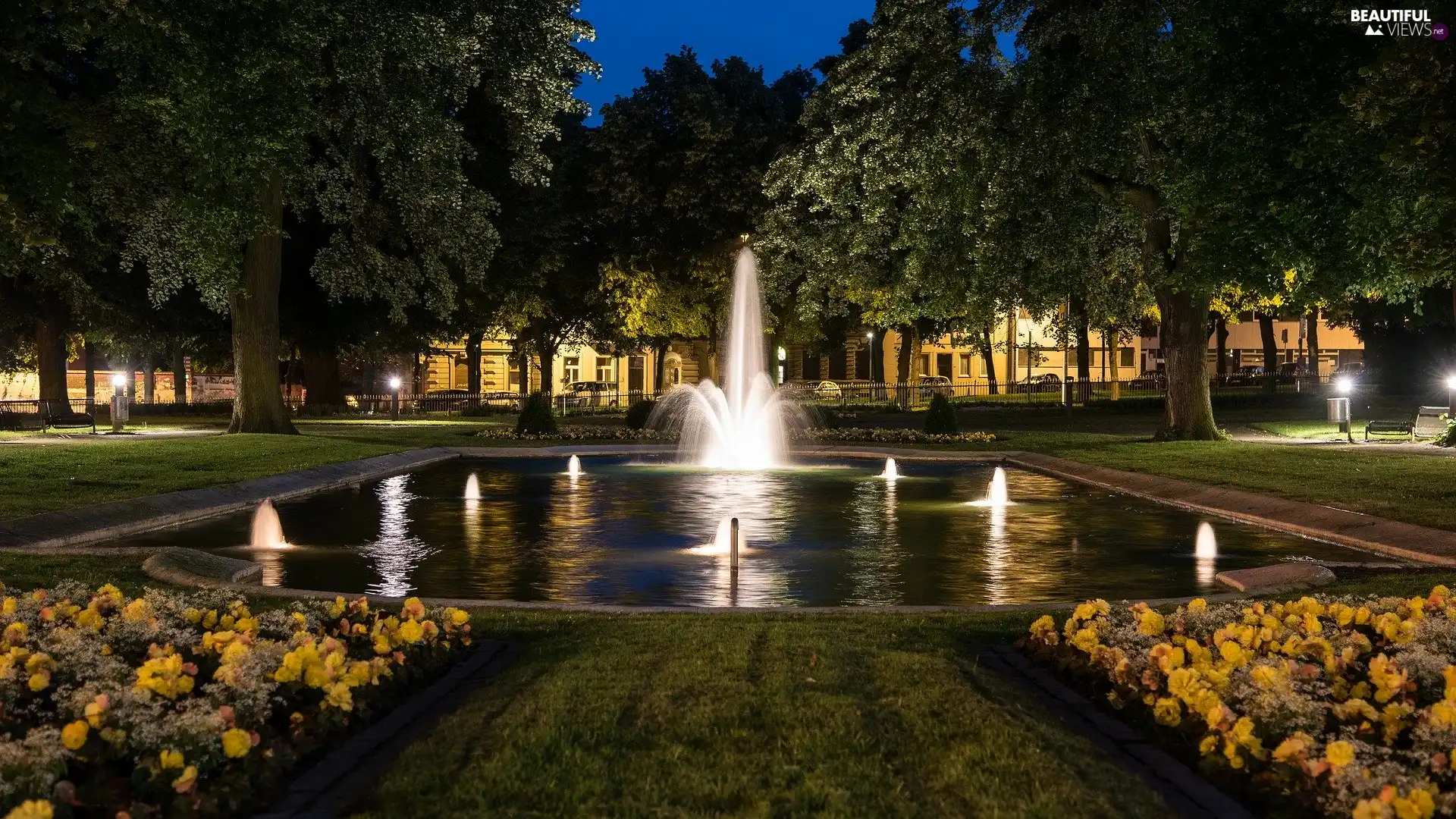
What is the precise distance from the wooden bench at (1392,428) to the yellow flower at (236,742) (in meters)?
32.4

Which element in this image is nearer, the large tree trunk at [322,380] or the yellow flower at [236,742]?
the yellow flower at [236,742]

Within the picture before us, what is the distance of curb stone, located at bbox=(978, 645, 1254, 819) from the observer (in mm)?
5918

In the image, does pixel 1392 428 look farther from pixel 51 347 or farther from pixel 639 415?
pixel 51 347

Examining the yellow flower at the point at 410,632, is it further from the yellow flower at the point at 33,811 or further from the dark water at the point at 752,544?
the dark water at the point at 752,544

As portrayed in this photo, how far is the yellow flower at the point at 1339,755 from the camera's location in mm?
5578

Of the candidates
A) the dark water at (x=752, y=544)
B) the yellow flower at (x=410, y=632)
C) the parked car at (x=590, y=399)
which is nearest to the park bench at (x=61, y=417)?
the dark water at (x=752, y=544)

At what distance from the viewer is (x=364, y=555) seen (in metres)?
15.6

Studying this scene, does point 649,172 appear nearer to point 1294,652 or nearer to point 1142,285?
point 1142,285

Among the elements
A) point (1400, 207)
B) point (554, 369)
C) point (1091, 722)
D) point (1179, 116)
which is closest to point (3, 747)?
point (1091, 722)

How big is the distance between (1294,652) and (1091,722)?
1.24m

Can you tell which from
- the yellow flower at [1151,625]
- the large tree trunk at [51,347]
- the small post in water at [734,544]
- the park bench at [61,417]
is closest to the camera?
the yellow flower at [1151,625]

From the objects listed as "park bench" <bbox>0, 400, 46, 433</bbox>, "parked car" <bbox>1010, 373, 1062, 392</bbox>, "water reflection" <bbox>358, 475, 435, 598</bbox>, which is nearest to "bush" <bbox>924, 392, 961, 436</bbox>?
"water reflection" <bbox>358, 475, 435, 598</bbox>

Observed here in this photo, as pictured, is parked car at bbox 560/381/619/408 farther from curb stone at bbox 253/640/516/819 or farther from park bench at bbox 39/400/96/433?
curb stone at bbox 253/640/516/819

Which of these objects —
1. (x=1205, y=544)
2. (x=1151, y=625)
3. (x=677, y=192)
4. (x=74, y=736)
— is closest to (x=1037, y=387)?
(x=677, y=192)
